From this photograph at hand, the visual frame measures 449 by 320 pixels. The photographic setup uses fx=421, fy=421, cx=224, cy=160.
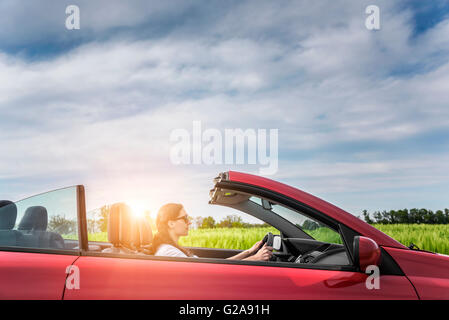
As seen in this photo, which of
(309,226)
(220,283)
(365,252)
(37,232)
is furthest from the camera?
(309,226)

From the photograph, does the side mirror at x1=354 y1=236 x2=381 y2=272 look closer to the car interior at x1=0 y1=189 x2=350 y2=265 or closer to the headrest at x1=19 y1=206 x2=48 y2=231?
the car interior at x1=0 y1=189 x2=350 y2=265

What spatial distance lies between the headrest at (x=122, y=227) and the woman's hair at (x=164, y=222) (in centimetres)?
17

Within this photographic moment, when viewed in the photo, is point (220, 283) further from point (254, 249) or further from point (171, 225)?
point (254, 249)

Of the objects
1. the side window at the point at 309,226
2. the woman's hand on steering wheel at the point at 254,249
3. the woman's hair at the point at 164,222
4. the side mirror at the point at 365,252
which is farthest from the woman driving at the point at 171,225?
the side mirror at the point at 365,252

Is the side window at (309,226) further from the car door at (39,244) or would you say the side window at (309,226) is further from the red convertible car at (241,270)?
the car door at (39,244)

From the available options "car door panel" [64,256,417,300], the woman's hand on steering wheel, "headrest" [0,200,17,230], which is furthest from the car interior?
"car door panel" [64,256,417,300]

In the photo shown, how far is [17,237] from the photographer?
9.53 ft

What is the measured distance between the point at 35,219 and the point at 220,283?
1.53 metres

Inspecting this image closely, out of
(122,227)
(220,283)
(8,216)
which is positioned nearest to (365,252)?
(220,283)

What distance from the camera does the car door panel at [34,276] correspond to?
2.43 meters

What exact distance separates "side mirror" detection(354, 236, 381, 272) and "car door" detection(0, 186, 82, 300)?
1.66 m

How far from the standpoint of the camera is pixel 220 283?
2.39 m

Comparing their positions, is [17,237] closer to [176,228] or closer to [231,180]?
[176,228]
